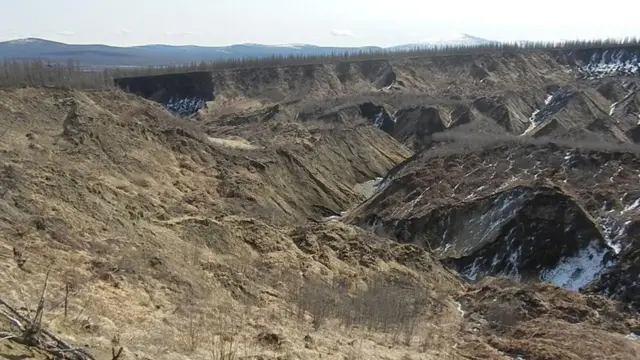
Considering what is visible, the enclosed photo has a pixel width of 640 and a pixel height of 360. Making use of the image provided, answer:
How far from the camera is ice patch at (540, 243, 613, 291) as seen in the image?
2503 centimetres

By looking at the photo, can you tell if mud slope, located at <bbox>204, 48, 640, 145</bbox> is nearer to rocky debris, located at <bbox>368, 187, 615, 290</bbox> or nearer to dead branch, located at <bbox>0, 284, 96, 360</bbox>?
rocky debris, located at <bbox>368, 187, 615, 290</bbox>

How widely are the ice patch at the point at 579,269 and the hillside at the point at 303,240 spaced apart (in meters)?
0.08

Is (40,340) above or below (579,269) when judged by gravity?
above

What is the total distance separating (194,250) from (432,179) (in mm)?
→ 22448

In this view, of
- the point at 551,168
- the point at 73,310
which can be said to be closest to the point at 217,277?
the point at 73,310

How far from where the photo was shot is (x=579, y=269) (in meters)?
25.6

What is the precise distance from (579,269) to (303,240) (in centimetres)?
1288

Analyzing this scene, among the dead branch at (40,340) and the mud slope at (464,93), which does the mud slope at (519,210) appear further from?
the dead branch at (40,340)

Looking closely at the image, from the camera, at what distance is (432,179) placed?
1432 inches

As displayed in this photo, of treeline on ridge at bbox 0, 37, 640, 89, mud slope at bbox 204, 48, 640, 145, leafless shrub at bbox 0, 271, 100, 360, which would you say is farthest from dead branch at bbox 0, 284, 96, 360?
mud slope at bbox 204, 48, 640, 145

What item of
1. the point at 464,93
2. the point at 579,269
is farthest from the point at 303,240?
the point at 464,93

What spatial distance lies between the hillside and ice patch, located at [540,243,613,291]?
82 mm

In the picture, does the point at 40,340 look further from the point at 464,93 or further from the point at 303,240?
the point at 464,93

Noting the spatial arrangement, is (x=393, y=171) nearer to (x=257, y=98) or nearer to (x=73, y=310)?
(x=73, y=310)
